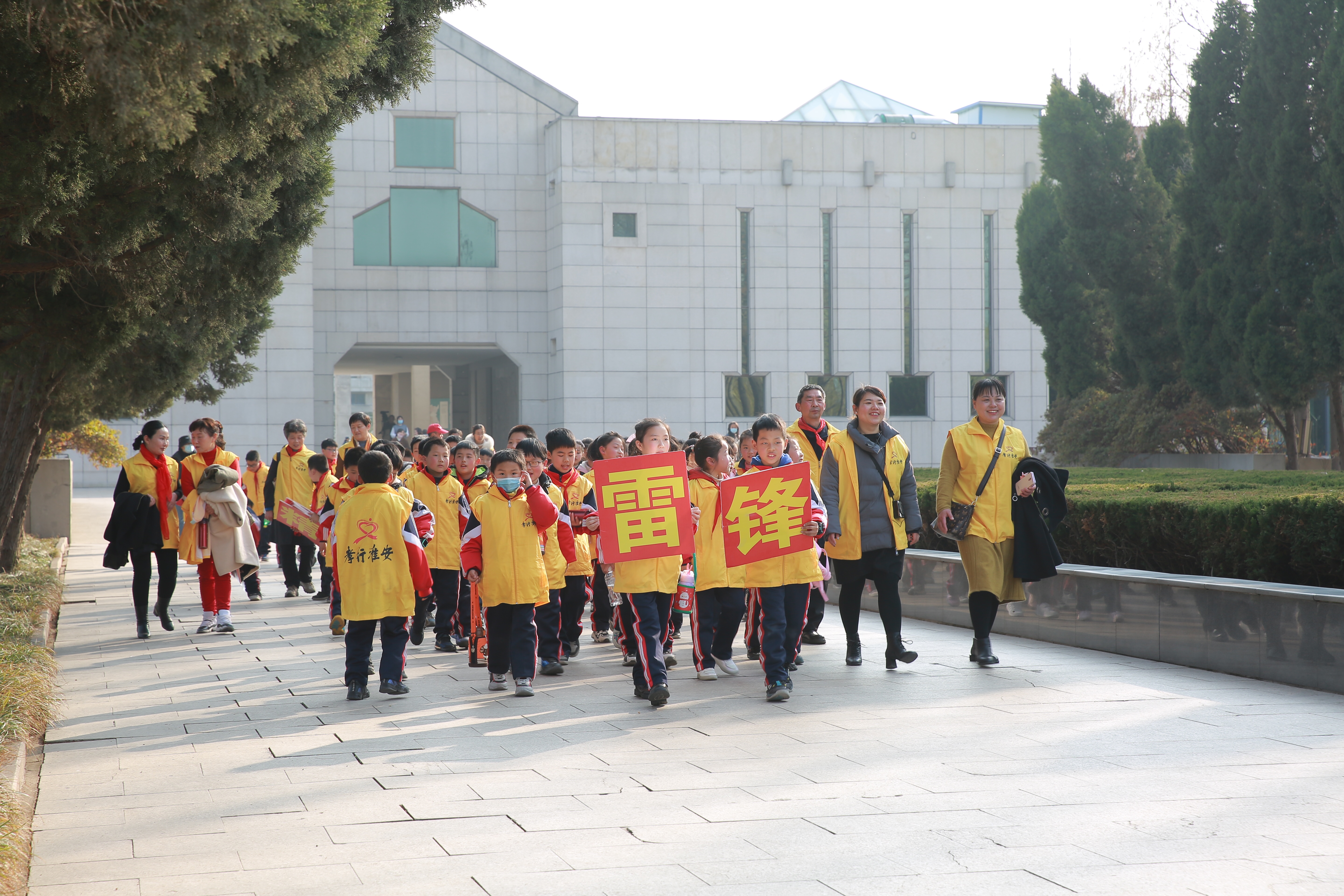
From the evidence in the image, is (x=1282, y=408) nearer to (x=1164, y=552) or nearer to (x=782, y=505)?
(x=1164, y=552)

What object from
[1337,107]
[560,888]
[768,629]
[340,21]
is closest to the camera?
[560,888]

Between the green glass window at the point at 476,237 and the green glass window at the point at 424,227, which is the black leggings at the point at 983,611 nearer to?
the green glass window at the point at 476,237

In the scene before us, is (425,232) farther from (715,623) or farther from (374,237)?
(715,623)

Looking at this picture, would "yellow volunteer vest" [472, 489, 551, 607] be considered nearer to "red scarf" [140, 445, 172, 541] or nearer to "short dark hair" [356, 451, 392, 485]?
"short dark hair" [356, 451, 392, 485]

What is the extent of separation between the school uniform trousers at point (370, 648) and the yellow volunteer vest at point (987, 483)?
378cm

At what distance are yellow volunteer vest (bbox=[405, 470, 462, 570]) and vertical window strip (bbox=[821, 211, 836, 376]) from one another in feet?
95.3

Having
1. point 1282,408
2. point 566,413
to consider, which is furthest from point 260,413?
point 1282,408

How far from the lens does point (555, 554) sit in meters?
8.16

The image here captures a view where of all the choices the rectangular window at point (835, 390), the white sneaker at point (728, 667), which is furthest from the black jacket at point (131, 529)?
the rectangular window at point (835, 390)

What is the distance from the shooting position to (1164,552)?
9.61 m

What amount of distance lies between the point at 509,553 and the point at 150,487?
4556 millimetres

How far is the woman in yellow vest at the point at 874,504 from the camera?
27.5 feet

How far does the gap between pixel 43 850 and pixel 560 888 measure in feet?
6.42

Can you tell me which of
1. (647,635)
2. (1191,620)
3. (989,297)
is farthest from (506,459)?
(989,297)
